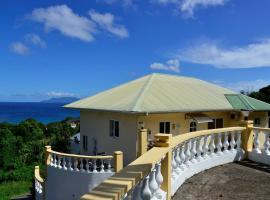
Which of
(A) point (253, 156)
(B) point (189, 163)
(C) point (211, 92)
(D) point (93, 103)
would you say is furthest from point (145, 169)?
(C) point (211, 92)

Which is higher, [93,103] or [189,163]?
[93,103]

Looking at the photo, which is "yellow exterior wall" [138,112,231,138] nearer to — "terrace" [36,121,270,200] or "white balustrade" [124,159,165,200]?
"terrace" [36,121,270,200]

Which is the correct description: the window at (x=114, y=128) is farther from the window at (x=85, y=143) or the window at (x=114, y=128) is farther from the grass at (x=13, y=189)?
the grass at (x=13, y=189)

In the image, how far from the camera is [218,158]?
8.43m

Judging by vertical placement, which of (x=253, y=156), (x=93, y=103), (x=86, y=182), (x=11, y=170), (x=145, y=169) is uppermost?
(x=93, y=103)

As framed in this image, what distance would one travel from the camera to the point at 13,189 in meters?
27.8

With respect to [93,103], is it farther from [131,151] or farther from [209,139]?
[209,139]

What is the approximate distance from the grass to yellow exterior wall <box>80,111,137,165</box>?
8.82m

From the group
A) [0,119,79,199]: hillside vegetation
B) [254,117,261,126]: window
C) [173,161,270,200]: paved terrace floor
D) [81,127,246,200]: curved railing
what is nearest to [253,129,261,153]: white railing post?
[81,127,246,200]: curved railing

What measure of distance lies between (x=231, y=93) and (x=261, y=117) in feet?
Answer: 9.06

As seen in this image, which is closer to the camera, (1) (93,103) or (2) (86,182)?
(2) (86,182)

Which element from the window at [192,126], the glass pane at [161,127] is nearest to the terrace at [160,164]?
the glass pane at [161,127]

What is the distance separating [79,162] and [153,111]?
4561 mm

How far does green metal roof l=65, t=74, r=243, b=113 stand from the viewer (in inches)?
703
